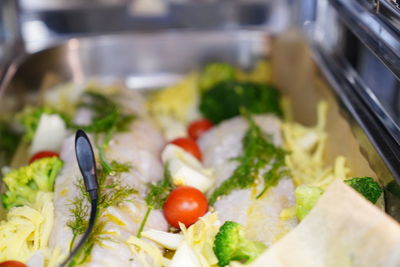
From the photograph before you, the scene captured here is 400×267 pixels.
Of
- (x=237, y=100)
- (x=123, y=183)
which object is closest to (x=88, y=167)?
(x=123, y=183)

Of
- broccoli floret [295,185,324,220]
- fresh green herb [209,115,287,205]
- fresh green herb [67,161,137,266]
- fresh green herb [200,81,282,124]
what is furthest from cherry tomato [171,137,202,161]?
broccoli floret [295,185,324,220]

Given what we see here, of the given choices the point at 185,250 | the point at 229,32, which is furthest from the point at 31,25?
the point at 185,250

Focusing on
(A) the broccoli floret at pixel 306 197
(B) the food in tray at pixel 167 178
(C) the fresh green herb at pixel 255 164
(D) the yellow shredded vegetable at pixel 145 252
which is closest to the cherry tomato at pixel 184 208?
(B) the food in tray at pixel 167 178

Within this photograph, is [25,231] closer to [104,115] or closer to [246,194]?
[246,194]

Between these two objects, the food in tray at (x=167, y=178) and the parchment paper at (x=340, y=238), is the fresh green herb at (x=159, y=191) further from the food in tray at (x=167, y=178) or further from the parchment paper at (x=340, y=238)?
the parchment paper at (x=340, y=238)

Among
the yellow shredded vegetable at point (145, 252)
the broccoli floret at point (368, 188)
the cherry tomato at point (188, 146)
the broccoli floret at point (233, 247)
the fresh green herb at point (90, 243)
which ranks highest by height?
the broccoli floret at point (368, 188)

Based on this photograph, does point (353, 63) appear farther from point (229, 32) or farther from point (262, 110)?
point (229, 32)

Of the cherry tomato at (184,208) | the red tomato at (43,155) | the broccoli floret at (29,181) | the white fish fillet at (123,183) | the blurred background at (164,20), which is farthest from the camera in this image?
the blurred background at (164,20)
